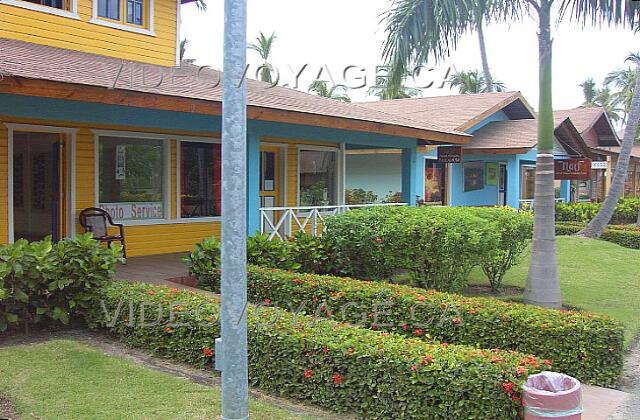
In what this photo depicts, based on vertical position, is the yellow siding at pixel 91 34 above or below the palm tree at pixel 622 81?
below

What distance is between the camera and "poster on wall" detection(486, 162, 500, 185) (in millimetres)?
23062

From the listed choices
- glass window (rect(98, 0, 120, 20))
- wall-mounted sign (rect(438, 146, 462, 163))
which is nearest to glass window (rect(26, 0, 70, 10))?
glass window (rect(98, 0, 120, 20))

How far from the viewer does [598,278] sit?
12.6 meters

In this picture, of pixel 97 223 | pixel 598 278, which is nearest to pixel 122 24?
pixel 97 223

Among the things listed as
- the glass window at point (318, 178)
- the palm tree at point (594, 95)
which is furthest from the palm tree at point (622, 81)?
the glass window at point (318, 178)

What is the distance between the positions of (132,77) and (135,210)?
3196mm

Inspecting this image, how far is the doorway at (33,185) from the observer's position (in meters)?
11.9

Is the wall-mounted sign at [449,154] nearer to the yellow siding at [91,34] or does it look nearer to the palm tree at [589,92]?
the yellow siding at [91,34]

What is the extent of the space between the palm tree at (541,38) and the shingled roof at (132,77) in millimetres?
1907

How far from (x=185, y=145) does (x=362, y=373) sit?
8.38 meters

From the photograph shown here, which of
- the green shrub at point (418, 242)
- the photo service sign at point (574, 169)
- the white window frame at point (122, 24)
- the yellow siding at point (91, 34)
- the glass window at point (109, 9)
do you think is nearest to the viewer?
the green shrub at point (418, 242)

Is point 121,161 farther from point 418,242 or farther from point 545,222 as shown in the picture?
point 545,222

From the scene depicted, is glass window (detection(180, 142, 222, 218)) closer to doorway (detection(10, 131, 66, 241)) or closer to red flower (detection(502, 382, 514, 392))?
doorway (detection(10, 131, 66, 241))

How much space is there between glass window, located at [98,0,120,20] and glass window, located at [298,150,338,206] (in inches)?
200
